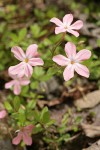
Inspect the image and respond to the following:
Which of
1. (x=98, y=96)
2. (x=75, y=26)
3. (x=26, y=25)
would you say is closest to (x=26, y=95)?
(x=98, y=96)

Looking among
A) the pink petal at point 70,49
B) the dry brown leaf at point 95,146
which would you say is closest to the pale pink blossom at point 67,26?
the pink petal at point 70,49

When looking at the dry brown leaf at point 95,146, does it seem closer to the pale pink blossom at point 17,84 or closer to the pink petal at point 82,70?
the pink petal at point 82,70

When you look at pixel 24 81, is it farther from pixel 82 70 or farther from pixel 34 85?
pixel 82 70

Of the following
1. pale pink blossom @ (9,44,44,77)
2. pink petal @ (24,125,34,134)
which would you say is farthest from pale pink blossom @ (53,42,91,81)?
pink petal @ (24,125,34,134)

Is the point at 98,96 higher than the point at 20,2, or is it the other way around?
the point at 20,2

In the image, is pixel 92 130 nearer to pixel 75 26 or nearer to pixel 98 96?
pixel 98 96

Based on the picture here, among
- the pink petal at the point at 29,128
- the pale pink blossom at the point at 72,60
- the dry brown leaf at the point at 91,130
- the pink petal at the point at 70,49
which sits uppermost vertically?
the pink petal at the point at 70,49

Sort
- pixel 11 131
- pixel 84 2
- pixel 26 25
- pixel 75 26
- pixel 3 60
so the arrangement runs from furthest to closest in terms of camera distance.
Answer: pixel 84 2, pixel 26 25, pixel 3 60, pixel 11 131, pixel 75 26
